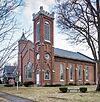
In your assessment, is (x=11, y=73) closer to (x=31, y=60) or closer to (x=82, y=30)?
(x=31, y=60)

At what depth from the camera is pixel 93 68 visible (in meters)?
74.2

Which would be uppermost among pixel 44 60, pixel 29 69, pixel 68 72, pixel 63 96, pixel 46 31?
pixel 46 31

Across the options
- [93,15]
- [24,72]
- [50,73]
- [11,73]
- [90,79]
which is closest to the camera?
[93,15]

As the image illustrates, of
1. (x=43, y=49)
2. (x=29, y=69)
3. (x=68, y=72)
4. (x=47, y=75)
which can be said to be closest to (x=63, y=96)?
(x=43, y=49)

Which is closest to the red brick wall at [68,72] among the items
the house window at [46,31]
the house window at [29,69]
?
the house window at [46,31]

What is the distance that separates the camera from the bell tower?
55.0 metres

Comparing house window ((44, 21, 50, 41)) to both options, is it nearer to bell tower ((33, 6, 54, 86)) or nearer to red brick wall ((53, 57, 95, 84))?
bell tower ((33, 6, 54, 86))

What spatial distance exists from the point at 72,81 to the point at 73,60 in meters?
5.44

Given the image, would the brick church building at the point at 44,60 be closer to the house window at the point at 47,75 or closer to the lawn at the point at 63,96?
the house window at the point at 47,75

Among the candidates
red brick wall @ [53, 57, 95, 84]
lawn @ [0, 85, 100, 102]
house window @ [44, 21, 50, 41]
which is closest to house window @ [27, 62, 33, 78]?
red brick wall @ [53, 57, 95, 84]

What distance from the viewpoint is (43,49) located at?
182 ft

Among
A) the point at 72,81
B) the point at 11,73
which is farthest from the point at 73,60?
the point at 11,73

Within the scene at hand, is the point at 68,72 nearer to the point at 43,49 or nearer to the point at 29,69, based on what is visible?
the point at 29,69

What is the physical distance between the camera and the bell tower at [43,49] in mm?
54969
